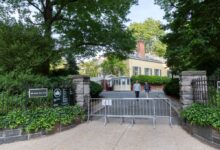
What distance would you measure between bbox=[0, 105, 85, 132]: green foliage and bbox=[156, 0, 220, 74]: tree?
24.1 ft


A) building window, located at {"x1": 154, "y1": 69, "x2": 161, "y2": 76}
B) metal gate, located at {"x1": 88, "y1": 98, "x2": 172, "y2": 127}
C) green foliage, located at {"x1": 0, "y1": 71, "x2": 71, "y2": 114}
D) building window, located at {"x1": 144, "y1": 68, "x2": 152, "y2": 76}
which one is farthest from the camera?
building window, located at {"x1": 154, "y1": 69, "x2": 161, "y2": 76}

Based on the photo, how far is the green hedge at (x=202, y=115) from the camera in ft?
23.3

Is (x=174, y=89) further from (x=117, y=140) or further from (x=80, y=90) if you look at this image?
(x=117, y=140)

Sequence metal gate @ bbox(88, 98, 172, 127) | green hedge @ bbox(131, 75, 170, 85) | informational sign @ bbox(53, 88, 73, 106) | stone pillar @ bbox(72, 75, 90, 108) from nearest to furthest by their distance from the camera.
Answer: informational sign @ bbox(53, 88, 73, 106)
metal gate @ bbox(88, 98, 172, 127)
stone pillar @ bbox(72, 75, 90, 108)
green hedge @ bbox(131, 75, 170, 85)

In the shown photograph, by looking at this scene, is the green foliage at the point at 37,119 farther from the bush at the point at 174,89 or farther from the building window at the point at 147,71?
the building window at the point at 147,71

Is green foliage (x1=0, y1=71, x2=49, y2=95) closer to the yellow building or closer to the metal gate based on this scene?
the metal gate

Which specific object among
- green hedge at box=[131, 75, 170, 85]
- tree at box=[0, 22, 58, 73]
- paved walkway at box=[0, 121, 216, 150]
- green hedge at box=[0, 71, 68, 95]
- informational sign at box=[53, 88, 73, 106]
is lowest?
paved walkway at box=[0, 121, 216, 150]

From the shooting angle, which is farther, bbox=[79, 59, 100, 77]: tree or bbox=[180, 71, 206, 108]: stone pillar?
bbox=[79, 59, 100, 77]: tree

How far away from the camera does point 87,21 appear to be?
18.0m

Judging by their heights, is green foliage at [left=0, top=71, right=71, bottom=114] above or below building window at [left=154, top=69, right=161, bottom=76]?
below

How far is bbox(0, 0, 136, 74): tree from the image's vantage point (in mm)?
16739

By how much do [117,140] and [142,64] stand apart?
137ft

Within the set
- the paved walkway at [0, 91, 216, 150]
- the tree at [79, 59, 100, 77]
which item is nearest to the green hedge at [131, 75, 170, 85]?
the tree at [79, 59, 100, 77]

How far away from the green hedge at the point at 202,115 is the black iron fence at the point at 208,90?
27 cm
